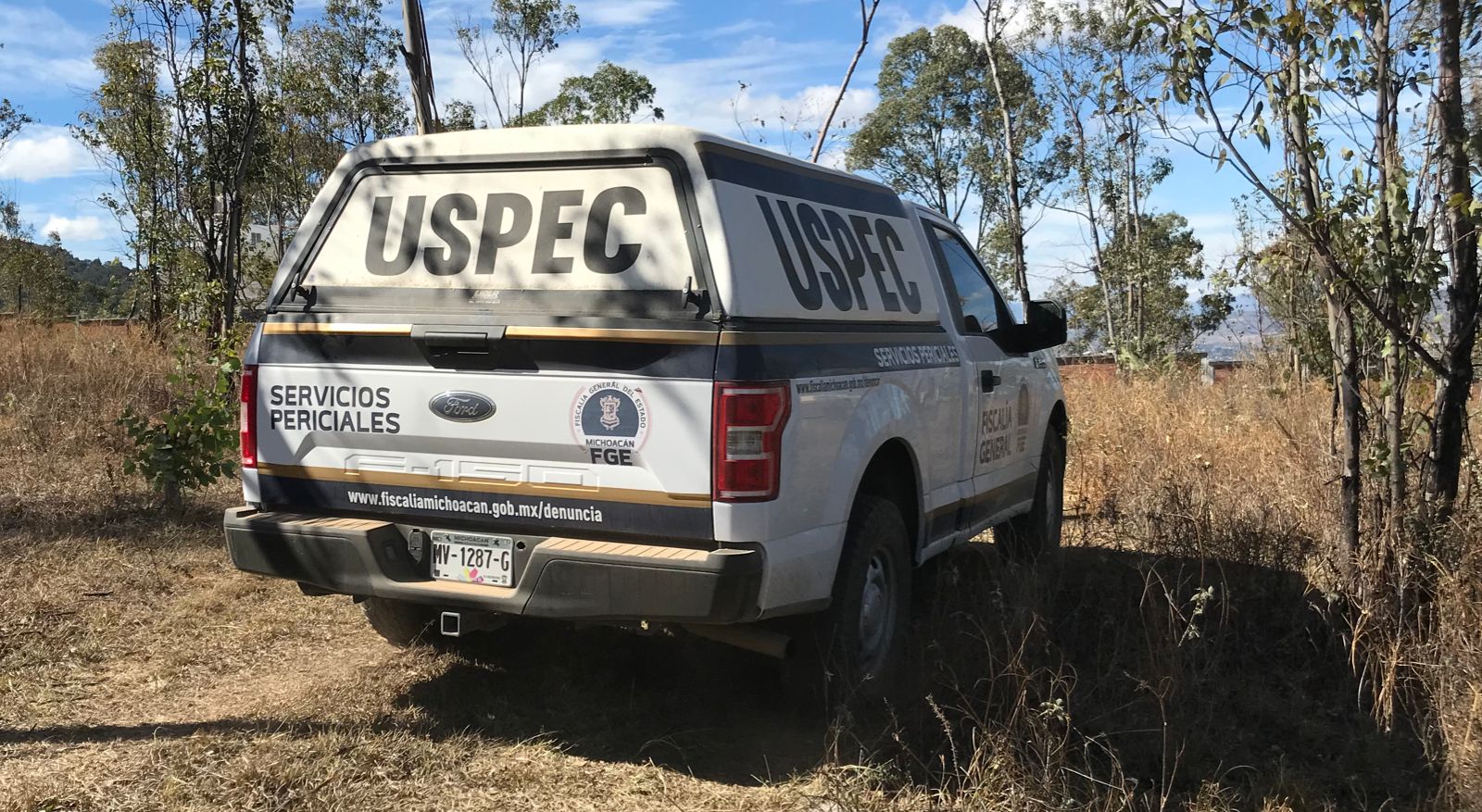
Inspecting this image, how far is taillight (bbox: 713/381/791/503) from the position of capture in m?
3.45

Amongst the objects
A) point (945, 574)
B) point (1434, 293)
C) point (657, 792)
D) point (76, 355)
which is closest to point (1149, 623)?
point (945, 574)

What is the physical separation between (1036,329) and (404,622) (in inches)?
134

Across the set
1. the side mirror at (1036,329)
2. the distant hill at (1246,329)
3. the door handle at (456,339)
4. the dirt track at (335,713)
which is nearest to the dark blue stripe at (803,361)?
the door handle at (456,339)

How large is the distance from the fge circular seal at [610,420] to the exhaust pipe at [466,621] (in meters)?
0.73

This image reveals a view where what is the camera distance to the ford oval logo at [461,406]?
12.3 feet

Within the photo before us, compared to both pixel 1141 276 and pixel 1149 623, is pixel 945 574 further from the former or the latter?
pixel 1141 276

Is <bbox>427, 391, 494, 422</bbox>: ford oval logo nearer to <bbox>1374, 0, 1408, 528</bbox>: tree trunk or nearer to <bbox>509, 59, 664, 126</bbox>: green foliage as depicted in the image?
<bbox>1374, 0, 1408, 528</bbox>: tree trunk

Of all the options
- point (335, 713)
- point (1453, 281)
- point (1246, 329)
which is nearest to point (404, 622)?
point (335, 713)

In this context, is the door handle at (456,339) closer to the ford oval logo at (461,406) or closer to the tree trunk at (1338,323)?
the ford oval logo at (461,406)

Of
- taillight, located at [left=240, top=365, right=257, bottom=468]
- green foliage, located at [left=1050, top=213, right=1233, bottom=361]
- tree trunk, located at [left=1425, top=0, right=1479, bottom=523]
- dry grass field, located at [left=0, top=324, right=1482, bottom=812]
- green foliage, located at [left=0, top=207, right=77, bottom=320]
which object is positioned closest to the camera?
dry grass field, located at [left=0, top=324, right=1482, bottom=812]

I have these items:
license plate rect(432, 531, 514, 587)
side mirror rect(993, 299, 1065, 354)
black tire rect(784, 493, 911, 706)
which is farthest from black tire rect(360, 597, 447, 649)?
side mirror rect(993, 299, 1065, 354)

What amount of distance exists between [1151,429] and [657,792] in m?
6.98

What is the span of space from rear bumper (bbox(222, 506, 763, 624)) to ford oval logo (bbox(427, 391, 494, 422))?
413 mm

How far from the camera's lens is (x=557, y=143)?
389 centimetres
